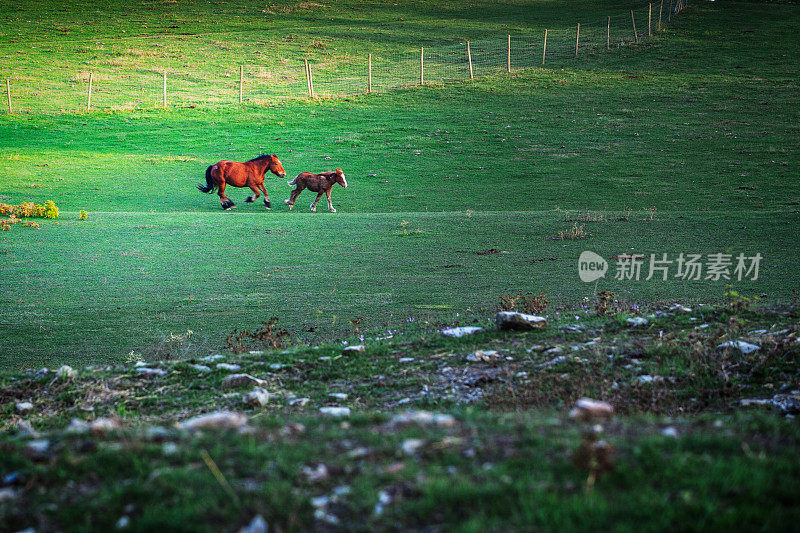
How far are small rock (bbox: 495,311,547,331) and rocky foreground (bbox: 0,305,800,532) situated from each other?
5.47ft

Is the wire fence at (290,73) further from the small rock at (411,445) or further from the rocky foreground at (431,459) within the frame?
the small rock at (411,445)

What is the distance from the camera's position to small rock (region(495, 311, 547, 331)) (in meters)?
7.79

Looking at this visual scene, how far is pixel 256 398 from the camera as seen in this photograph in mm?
5887

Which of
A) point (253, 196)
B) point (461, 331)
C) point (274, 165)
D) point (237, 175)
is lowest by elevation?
point (461, 331)

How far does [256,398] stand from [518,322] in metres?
3.59

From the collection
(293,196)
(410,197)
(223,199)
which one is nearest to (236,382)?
(293,196)

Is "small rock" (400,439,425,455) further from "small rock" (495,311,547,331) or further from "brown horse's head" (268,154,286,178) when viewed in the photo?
"brown horse's head" (268,154,286,178)

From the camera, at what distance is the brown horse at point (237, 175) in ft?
74.4

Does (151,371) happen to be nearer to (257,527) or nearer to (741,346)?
(257,527)

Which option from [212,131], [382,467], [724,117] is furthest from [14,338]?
[724,117]

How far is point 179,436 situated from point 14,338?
6370 millimetres

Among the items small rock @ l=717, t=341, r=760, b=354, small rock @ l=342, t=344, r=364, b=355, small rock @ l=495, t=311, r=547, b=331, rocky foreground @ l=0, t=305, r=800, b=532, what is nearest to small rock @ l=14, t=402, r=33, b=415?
rocky foreground @ l=0, t=305, r=800, b=532

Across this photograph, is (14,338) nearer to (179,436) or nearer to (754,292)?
(179,436)

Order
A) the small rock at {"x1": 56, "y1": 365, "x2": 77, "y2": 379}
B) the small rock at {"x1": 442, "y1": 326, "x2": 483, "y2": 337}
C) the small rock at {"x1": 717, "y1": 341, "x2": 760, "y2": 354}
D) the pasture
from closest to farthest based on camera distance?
the pasture → the small rock at {"x1": 717, "y1": 341, "x2": 760, "y2": 354} → the small rock at {"x1": 56, "y1": 365, "x2": 77, "y2": 379} → the small rock at {"x1": 442, "y1": 326, "x2": 483, "y2": 337}
